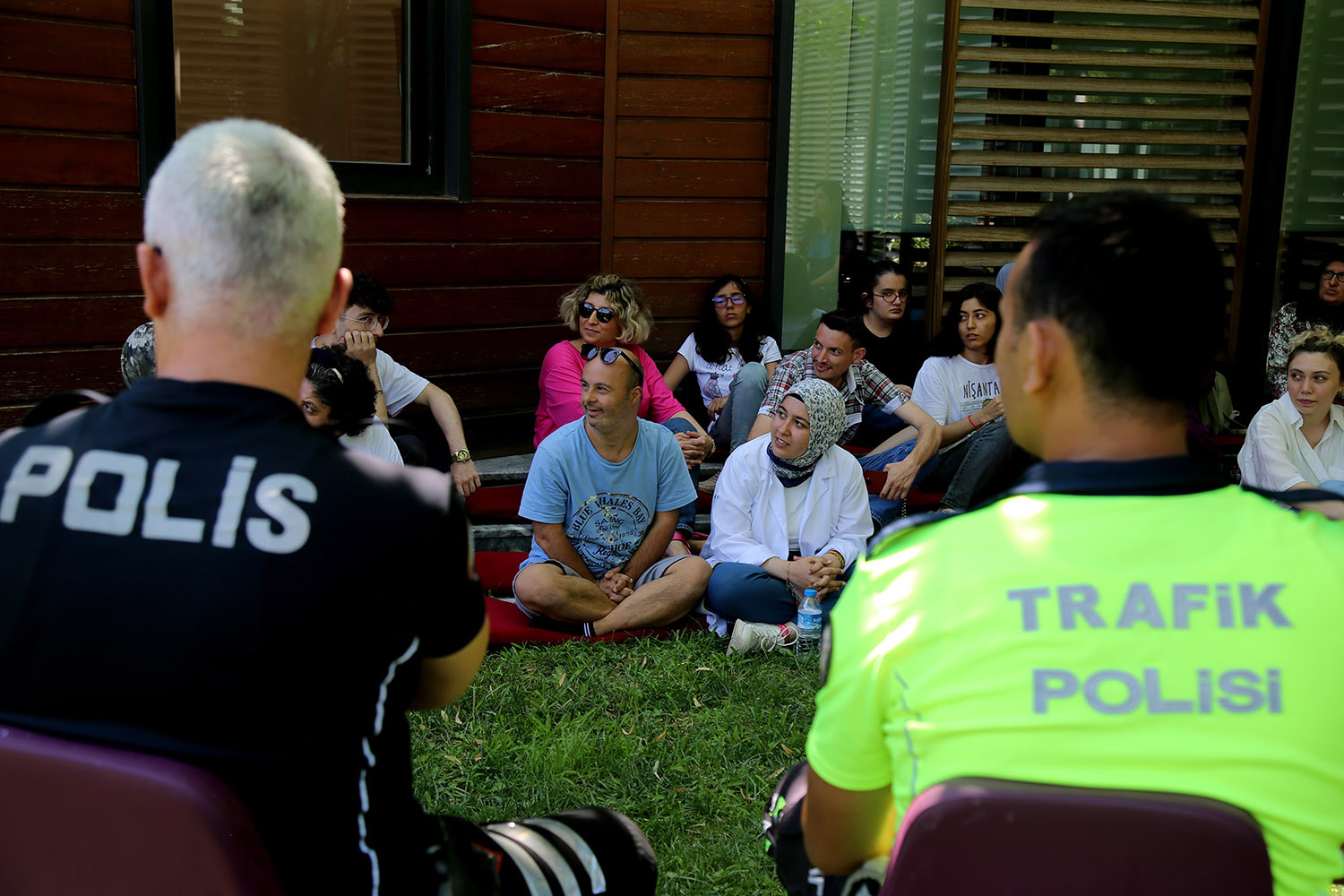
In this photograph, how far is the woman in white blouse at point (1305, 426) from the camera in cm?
498

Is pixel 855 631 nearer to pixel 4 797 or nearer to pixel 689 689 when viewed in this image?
pixel 4 797

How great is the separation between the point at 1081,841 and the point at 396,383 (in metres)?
4.07

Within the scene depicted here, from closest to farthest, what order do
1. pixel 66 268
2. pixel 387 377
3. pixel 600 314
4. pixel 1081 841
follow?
1. pixel 1081 841
2. pixel 66 268
3. pixel 387 377
4. pixel 600 314

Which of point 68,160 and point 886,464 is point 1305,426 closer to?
point 886,464

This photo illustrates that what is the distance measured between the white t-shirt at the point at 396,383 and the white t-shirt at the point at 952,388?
2.39m

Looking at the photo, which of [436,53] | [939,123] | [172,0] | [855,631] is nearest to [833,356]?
[939,123]

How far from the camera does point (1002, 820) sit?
1.15 m

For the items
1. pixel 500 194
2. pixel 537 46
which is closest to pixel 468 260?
pixel 500 194

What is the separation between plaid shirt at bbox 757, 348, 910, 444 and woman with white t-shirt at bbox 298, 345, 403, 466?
6.49 feet

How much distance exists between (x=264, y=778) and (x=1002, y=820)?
2.59 ft

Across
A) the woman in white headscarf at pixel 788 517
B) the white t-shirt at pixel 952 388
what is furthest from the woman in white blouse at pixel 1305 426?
the woman in white headscarf at pixel 788 517

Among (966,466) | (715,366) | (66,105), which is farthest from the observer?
(715,366)

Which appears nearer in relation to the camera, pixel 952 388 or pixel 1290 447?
pixel 1290 447

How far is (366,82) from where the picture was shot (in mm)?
5129
